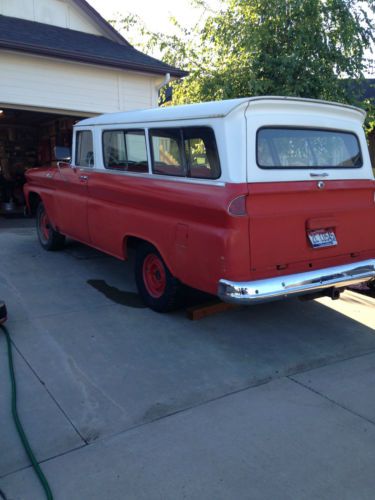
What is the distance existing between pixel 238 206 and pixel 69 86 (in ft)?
23.8

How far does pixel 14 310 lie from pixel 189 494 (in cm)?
314

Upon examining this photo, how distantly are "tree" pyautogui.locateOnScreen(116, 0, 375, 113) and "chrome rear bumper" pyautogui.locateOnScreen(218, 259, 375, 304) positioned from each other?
621 centimetres

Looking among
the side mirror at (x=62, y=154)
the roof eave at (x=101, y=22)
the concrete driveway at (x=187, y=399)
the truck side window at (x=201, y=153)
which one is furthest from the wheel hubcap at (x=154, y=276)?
the roof eave at (x=101, y=22)

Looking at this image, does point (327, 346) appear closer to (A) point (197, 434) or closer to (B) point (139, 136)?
(A) point (197, 434)

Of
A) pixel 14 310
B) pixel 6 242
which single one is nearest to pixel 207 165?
pixel 14 310

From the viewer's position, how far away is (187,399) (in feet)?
11.2

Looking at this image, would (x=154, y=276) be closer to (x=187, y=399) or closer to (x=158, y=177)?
(x=158, y=177)

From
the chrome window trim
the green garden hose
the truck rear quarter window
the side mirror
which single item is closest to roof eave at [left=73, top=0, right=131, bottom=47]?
the side mirror

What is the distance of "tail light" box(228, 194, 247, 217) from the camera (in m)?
3.77

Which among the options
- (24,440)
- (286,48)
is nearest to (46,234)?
(24,440)

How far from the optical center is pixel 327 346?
173 inches

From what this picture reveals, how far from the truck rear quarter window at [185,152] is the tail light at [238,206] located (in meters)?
0.32

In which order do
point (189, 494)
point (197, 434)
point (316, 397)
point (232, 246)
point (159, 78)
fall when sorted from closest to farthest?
1. point (189, 494)
2. point (197, 434)
3. point (316, 397)
4. point (232, 246)
5. point (159, 78)

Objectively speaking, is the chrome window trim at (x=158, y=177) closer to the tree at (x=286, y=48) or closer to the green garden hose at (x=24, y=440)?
the green garden hose at (x=24, y=440)
